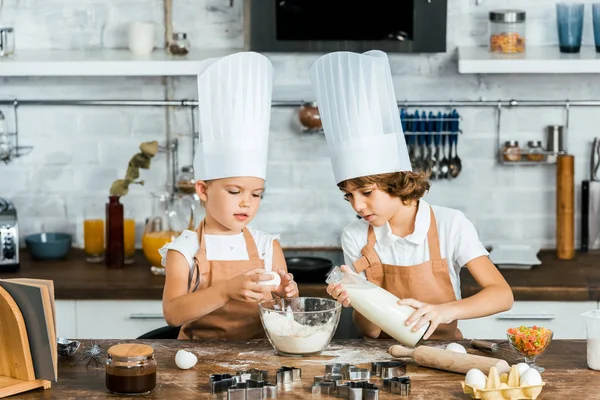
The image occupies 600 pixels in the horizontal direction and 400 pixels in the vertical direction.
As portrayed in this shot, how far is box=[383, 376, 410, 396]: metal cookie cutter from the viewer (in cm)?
205

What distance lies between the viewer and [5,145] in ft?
13.3

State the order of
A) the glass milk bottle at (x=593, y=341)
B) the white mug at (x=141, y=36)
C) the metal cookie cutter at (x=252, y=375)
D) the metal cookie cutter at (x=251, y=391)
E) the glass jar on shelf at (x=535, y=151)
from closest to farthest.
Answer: the metal cookie cutter at (x=251, y=391)
the metal cookie cutter at (x=252, y=375)
the glass milk bottle at (x=593, y=341)
the white mug at (x=141, y=36)
the glass jar on shelf at (x=535, y=151)

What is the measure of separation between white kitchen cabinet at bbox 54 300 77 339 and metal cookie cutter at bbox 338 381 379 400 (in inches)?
69.1

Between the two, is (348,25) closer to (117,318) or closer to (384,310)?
(117,318)

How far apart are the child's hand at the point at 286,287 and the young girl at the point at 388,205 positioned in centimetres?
15

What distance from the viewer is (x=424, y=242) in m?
2.88

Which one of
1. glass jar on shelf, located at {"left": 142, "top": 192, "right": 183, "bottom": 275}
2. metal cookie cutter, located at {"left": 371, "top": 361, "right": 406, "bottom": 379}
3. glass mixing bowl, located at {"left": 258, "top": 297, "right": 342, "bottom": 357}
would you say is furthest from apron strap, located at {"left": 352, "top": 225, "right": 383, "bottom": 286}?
glass jar on shelf, located at {"left": 142, "top": 192, "right": 183, "bottom": 275}

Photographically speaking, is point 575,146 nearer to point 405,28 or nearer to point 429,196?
point 429,196

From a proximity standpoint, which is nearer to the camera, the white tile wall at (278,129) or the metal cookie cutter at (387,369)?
the metal cookie cutter at (387,369)

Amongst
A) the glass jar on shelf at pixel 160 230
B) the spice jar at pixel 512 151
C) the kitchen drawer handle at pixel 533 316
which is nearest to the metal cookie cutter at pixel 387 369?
the kitchen drawer handle at pixel 533 316

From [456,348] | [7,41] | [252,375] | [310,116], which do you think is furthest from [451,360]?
[7,41]

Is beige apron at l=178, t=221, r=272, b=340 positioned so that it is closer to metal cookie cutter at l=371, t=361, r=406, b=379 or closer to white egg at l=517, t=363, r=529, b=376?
metal cookie cutter at l=371, t=361, r=406, b=379

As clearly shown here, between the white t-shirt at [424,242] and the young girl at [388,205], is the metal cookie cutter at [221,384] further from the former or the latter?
the white t-shirt at [424,242]

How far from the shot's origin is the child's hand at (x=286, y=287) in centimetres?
253
